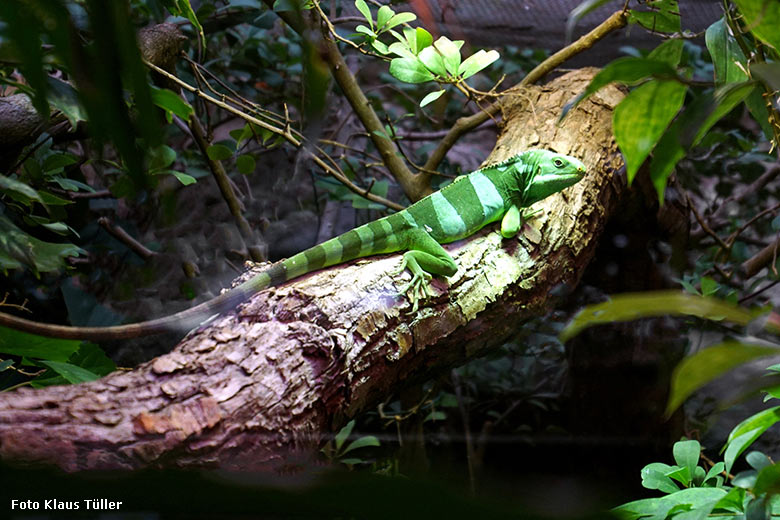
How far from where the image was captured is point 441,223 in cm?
248

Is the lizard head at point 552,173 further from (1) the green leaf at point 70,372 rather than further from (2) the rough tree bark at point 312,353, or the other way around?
(1) the green leaf at point 70,372

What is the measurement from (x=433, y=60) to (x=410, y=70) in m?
0.10

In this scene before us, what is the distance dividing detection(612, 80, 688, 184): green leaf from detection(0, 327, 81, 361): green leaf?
59.2 inches

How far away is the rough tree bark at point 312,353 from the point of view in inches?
48.5

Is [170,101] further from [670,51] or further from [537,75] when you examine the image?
[537,75]

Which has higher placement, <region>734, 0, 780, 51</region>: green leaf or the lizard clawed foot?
<region>734, 0, 780, 51</region>: green leaf

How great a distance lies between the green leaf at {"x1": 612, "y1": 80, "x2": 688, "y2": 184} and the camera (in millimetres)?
774

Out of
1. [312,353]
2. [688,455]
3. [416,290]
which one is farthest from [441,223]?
[688,455]

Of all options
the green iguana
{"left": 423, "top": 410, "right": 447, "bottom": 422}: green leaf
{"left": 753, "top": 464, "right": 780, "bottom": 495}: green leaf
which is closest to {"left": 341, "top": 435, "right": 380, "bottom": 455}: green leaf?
{"left": 423, "top": 410, "right": 447, "bottom": 422}: green leaf

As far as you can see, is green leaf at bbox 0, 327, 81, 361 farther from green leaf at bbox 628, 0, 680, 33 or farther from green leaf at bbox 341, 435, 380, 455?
green leaf at bbox 628, 0, 680, 33

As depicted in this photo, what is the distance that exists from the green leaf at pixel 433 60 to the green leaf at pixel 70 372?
1.67 meters

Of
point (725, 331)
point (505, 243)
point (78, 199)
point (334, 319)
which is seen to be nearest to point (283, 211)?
point (78, 199)

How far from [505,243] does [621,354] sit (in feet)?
4.31

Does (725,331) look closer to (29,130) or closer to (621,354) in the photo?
(621,354)
